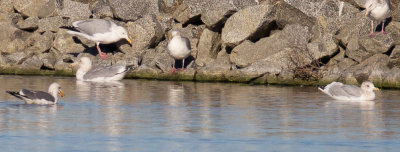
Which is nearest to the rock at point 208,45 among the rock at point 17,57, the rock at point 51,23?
the rock at point 51,23

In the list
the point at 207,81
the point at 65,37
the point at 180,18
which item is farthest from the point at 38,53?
the point at 207,81

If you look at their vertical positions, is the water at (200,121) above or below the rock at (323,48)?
below

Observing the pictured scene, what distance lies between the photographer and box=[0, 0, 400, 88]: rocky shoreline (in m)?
23.8

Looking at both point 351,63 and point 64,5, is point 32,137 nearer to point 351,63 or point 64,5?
point 351,63

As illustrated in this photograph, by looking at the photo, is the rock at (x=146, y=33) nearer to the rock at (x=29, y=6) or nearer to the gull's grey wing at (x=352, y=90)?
the rock at (x=29, y=6)

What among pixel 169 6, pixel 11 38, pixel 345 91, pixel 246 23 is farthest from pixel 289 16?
pixel 11 38

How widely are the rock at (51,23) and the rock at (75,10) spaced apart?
302mm

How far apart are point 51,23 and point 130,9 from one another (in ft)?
9.29

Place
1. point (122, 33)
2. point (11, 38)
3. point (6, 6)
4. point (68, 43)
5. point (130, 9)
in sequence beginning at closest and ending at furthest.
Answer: point (122, 33), point (68, 43), point (130, 9), point (11, 38), point (6, 6)

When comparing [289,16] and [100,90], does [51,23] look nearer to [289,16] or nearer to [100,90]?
[289,16]

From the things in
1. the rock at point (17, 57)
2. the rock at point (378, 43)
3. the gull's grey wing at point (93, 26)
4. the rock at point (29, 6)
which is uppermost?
the rock at point (29, 6)

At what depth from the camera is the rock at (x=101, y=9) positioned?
2984 centimetres

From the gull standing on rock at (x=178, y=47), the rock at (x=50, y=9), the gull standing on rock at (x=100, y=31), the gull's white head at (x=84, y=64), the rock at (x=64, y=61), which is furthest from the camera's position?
the rock at (x=50, y=9)

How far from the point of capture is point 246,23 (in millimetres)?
26016
